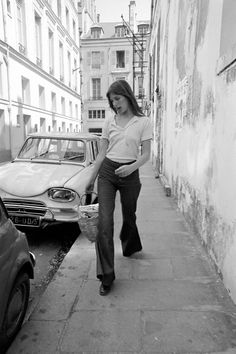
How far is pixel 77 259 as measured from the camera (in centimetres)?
382

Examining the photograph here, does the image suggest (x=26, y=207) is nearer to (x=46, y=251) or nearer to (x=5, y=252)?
(x=46, y=251)

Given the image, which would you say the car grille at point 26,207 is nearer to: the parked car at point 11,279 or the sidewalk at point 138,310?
the sidewalk at point 138,310

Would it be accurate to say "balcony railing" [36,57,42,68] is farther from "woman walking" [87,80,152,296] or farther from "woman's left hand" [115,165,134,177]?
"woman's left hand" [115,165,134,177]

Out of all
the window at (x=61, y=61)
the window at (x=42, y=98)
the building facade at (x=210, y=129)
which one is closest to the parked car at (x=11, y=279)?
the building facade at (x=210, y=129)

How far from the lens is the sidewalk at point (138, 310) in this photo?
2.28 m

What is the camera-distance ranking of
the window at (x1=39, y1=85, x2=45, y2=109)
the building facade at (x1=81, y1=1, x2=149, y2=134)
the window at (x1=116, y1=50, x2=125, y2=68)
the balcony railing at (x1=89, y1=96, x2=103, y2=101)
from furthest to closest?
the balcony railing at (x1=89, y1=96, x2=103, y2=101) < the window at (x1=116, y1=50, x2=125, y2=68) < the building facade at (x1=81, y1=1, x2=149, y2=134) < the window at (x1=39, y1=85, x2=45, y2=109)

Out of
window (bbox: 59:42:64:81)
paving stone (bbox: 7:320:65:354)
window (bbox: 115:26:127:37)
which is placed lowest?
paving stone (bbox: 7:320:65:354)

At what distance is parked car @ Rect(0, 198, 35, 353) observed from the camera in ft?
6.83

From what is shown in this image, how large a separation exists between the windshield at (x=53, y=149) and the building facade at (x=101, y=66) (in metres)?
36.9

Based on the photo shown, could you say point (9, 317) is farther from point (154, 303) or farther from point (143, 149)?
point (143, 149)

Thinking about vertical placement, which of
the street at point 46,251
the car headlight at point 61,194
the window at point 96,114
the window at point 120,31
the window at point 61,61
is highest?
the window at point 120,31

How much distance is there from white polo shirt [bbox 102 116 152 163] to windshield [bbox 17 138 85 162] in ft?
8.99

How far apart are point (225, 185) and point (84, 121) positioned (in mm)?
41928

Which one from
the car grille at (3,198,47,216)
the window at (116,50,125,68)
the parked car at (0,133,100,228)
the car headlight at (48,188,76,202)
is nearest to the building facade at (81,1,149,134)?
the window at (116,50,125,68)
